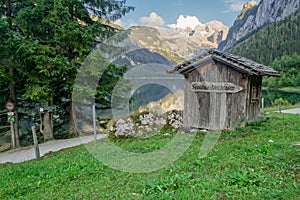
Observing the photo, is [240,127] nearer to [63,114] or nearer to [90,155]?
[90,155]

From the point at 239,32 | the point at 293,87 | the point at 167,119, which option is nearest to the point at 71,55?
the point at 167,119

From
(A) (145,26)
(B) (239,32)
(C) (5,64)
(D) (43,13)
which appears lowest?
(C) (5,64)

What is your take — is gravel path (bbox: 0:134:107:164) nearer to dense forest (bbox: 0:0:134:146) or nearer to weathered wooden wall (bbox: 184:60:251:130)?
dense forest (bbox: 0:0:134:146)

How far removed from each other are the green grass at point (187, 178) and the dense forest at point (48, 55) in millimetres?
5926

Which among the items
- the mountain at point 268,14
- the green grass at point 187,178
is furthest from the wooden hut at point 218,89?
the mountain at point 268,14

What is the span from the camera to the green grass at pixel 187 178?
3.78 metres

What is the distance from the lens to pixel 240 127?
885cm

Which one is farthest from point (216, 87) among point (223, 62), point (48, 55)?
point (48, 55)

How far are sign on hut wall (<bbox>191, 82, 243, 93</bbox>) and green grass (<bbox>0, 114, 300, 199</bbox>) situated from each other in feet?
8.86

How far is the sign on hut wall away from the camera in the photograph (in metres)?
8.84

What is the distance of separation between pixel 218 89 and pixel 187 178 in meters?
5.51

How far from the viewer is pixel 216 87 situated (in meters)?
9.06

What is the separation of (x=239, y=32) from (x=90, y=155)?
209527 mm

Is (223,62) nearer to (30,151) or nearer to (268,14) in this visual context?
(30,151)
